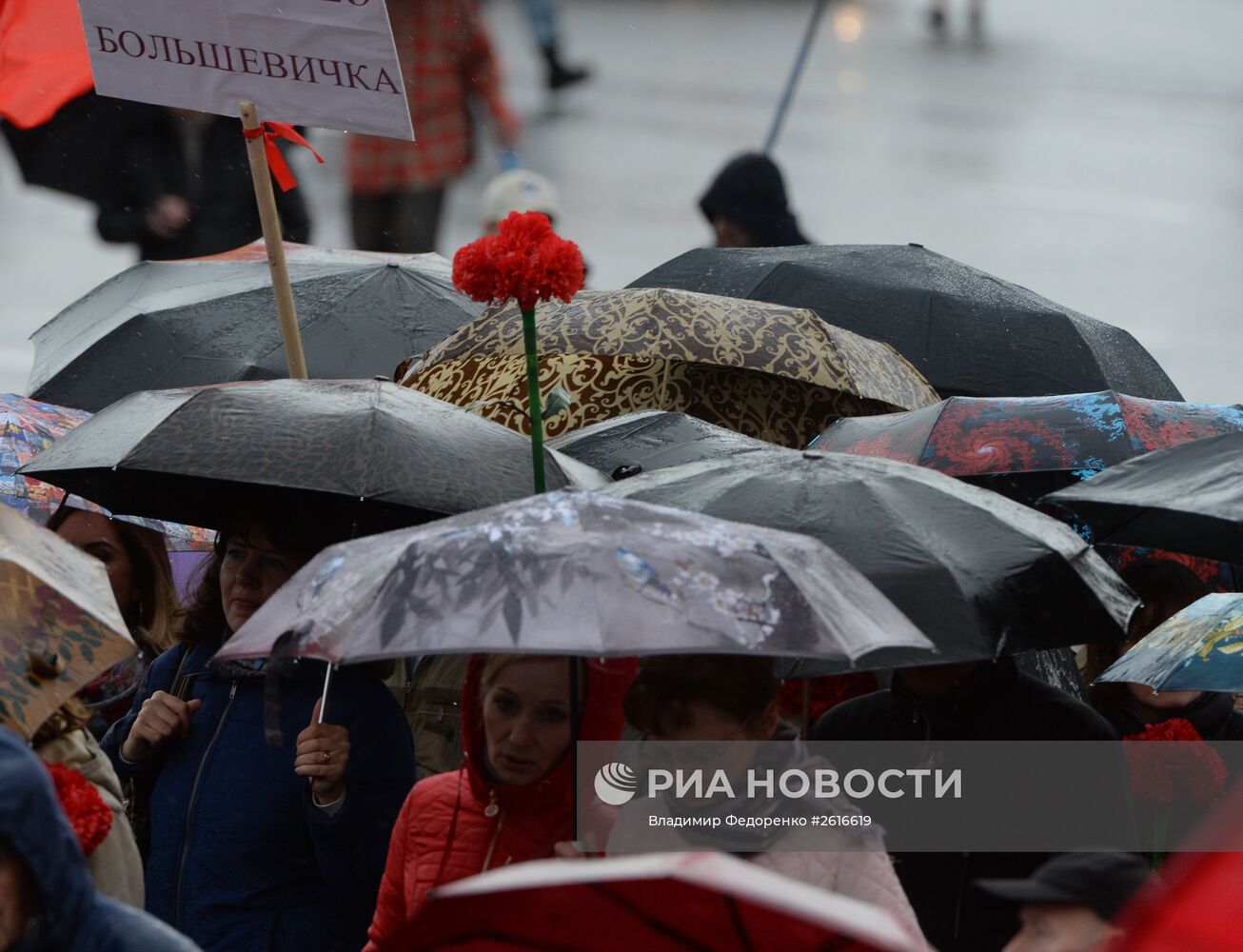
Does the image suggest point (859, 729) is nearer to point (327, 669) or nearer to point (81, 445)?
point (327, 669)

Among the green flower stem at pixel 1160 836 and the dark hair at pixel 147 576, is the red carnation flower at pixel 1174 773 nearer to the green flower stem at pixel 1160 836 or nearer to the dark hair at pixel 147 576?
the green flower stem at pixel 1160 836

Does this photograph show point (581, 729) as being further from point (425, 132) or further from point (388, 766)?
point (425, 132)

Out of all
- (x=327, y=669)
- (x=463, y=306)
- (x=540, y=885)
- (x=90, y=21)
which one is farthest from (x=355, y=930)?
(x=463, y=306)

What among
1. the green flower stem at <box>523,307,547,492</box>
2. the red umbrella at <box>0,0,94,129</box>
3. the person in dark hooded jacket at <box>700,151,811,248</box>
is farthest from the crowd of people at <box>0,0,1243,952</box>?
the person in dark hooded jacket at <box>700,151,811,248</box>

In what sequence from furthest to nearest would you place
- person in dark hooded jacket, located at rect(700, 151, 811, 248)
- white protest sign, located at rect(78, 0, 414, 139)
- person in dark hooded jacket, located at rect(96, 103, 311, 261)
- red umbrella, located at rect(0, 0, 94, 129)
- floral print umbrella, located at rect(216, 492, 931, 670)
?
person in dark hooded jacket, located at rect(96, 103, 311, 261) → person in dark hooded jacket, located at rect(700, 151, 811, 248) → red umbrella, located at rect(0, 0, 94, 129) → white protest sign, located at rect(78, 0, 414, 139) → floral print umbrella, located at rect(216, 492, 931, 670)

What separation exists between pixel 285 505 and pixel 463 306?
2304 millimetres

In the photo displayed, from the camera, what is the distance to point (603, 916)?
2.21 meters

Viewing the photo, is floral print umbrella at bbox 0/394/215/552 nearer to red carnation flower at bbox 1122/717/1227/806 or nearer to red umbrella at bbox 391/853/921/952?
red carnation flower at bbox 1122/717/1227/806

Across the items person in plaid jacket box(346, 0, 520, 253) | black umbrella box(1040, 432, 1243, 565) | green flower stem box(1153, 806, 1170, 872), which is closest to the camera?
black umbrella box(1040, 432, 1243, 565)

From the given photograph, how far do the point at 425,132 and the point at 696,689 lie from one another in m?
A: 6.72

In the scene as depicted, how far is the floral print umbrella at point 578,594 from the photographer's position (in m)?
2.95

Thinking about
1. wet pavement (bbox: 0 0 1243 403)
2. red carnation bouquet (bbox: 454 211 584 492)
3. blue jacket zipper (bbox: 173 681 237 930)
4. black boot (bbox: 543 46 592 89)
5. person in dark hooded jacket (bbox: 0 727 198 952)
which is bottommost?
wet pavement (bbox: 0 0 1243 403)

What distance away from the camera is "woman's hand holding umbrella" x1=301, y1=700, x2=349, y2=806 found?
371cm

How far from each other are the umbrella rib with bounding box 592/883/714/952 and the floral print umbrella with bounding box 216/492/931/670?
0.67 m
